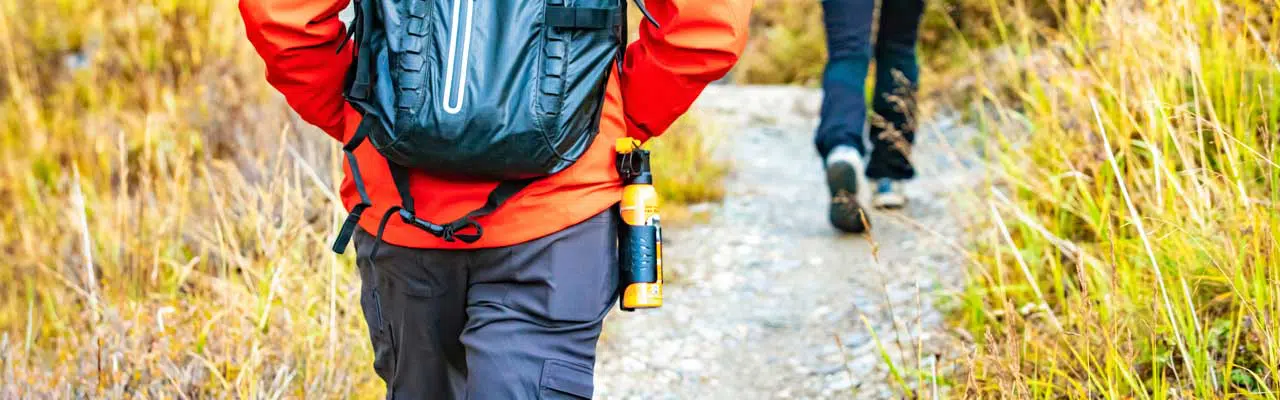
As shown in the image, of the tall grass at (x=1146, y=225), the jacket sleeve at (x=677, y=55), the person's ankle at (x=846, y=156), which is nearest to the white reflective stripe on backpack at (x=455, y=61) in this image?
the jacket sleeve at (x=677, y=55)

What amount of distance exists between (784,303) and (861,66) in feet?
2.99

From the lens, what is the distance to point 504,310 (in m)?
1.98

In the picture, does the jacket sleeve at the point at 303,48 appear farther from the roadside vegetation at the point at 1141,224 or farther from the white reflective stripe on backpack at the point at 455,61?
the roadside vegetation at the point at 1141,224

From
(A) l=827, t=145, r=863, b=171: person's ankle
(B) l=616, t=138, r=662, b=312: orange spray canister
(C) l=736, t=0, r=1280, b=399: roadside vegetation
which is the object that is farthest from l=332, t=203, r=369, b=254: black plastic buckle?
(A) l=827, t=145, r=863, b=171: person's ankle

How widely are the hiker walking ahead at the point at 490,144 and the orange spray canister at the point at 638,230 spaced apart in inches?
1.2

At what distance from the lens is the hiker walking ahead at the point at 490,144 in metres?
1.84

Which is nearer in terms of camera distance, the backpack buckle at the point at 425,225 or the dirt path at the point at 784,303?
the backpack buckle at the point at 425,225

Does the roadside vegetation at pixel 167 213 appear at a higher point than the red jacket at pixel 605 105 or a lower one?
lower

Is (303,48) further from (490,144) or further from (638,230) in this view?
(638,230)

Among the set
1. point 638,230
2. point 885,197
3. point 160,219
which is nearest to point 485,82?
point 638,230

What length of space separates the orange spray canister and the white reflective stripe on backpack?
33 cm

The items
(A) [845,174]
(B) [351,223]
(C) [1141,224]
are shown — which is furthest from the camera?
(A) [845,174]

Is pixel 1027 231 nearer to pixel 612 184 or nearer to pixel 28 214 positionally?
pixel 612 184

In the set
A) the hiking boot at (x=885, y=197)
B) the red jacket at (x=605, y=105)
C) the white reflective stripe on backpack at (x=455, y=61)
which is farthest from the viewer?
the hiking boot at (x=885, y=197)
